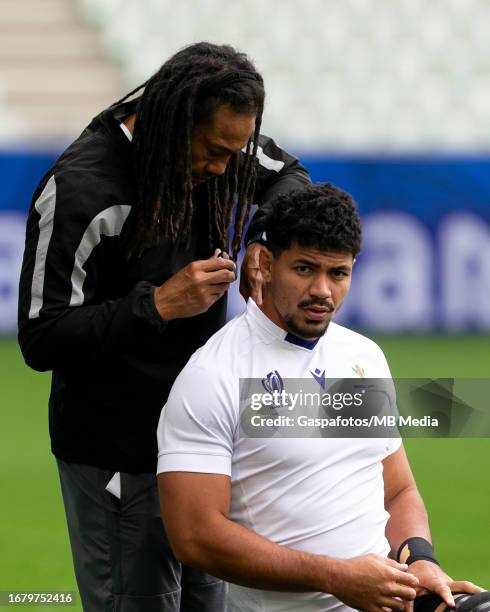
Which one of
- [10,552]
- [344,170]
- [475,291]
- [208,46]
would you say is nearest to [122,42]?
[344,170]

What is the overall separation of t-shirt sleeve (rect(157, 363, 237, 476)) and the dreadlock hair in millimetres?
364

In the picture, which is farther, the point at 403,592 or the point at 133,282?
the point at 133,282

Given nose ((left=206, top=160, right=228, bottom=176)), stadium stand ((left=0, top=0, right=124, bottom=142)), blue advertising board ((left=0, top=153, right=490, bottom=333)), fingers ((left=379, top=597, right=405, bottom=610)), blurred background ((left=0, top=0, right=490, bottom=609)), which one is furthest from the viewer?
stadium stand ((left=0, top=0, right=124, bottom=142))

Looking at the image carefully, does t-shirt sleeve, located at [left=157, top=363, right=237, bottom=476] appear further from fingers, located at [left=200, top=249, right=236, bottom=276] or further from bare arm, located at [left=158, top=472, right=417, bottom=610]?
fingers, located at [left=200, top=249, right=236, bottom=276]

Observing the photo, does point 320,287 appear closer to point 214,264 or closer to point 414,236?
point 214,264

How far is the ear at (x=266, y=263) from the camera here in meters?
2.61

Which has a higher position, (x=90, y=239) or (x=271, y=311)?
(x=90, y=239)

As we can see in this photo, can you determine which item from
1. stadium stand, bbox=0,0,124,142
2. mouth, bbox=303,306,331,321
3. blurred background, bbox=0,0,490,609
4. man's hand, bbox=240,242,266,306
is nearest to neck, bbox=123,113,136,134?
man's hand, bbox=240,242,266,306

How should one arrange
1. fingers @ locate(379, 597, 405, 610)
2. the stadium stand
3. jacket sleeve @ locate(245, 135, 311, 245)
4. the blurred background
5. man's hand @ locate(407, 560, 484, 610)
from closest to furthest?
1. fingers @ locate(379, 597, 405, 610)
2. man's hand @ locate(407, 560, 484, 610)
3. jacket sleeve @ locate(245, 135, 311, 245)
4. the blurred background
5. the stadium stand

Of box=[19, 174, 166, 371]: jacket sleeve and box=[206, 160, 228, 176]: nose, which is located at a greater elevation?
box=[206, 160, 228, 176]: nose

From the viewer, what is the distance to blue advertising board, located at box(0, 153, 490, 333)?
960 cm

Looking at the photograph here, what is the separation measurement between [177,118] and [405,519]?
962 millimetres

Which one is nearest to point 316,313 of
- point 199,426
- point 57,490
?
point 199,426

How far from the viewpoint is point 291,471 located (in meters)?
2.48
